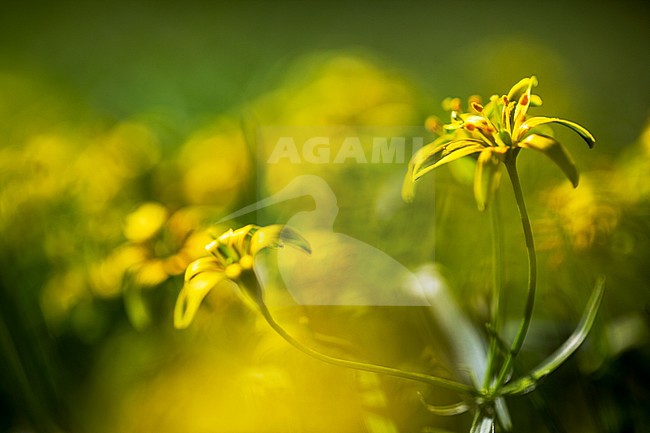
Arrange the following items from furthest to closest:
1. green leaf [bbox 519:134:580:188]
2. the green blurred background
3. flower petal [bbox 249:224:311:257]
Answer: the green blurred background, flower petal [bbox 249:224:311:257], green leaf [bbox 519:134:580:188]

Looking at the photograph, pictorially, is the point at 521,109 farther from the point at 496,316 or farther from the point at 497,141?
the point at 496,316

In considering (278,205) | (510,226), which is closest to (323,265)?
(278,205)

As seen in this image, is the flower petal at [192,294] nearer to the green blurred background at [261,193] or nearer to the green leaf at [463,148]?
the green blurred background at [261,193]

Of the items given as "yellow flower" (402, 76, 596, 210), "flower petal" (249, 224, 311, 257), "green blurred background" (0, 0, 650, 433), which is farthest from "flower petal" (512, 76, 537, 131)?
"flower petal" (249, 224, 311, 257)

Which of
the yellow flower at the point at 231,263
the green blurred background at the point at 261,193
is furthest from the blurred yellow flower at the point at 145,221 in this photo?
the yellow flower at the point at 231,263

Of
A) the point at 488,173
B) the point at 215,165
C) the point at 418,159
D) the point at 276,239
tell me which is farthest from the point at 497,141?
the point at 215,165

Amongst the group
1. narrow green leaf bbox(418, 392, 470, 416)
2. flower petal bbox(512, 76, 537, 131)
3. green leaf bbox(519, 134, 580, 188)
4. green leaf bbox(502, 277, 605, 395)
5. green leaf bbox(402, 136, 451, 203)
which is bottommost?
narrow green leaf bbox(418, 392, 470, 416)

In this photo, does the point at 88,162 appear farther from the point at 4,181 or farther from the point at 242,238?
the point at 242,238

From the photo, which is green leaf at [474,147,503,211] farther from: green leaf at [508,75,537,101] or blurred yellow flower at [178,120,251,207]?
blurred yellow flower at [178,120,251,207]

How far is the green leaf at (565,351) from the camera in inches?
26.1

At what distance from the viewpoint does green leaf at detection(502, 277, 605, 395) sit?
2.18ft

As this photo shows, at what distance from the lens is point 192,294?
0.71m

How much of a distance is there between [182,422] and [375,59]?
51 centimetres

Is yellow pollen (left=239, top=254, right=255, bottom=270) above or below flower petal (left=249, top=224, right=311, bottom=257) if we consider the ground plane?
above
